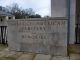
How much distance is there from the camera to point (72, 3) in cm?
618

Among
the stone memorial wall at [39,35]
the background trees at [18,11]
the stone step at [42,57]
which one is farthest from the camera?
the background trees at [18,11]

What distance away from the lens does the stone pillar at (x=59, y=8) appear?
6309 millimetres

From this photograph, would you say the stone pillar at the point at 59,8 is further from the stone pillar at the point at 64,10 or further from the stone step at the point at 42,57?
the stone step at the point at 42,57

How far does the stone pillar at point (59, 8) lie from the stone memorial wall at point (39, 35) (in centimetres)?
198

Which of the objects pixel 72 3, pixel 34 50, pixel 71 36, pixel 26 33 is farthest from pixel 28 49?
pixel 72 3

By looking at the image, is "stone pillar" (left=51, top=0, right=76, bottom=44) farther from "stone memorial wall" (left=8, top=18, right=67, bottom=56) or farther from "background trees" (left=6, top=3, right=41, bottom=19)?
"background trees" (left=6, top=3, right=41, bottom=19)

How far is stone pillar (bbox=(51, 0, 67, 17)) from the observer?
631 cm

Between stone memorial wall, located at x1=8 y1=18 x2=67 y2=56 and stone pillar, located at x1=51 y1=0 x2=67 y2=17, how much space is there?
6.49 ft

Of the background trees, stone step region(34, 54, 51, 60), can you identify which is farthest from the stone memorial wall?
the background trees

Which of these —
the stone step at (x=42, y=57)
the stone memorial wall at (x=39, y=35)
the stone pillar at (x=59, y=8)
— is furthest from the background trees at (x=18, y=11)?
the stone step at (x=42, y=57)


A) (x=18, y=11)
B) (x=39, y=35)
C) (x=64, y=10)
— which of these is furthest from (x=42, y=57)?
(x=18, y=11)

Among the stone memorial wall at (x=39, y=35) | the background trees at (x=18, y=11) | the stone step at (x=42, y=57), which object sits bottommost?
the stone step at (x=42, y=57)

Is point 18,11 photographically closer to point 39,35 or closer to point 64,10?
point 64,10

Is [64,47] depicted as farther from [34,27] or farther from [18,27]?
[18,27]
